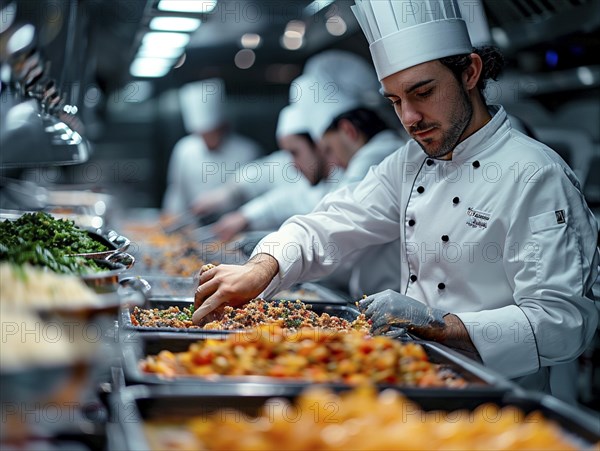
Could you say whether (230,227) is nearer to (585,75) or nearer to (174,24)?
(174,24)

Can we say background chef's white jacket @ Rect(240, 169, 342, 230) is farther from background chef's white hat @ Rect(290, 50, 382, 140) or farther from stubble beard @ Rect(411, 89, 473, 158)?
stubble beard @ Rect(411, 89, 473, 158)

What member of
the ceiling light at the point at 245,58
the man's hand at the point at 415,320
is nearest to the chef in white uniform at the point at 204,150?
the ceiling light at the point at 245,58

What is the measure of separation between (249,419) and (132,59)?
4.63 m

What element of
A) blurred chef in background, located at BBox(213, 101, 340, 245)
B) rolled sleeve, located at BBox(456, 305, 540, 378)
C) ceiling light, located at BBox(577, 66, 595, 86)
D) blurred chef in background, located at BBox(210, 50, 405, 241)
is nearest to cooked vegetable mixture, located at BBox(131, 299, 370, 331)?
rolled sleeve, located at BBox(456, 305, 540, 378)

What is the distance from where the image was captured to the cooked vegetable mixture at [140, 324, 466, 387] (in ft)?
5.40

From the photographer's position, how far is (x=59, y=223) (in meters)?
2.95

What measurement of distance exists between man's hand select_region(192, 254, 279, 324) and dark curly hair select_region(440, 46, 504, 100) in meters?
0.96

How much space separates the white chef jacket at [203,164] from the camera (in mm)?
8373

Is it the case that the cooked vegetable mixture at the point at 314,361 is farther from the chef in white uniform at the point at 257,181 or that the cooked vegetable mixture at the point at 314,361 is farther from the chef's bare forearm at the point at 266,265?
the chef in white uniform at the point at 257,181

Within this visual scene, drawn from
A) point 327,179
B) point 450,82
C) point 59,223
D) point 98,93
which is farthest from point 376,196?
point 98,93

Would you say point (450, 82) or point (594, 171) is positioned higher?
point (450, 82)

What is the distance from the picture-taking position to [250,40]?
6.32m

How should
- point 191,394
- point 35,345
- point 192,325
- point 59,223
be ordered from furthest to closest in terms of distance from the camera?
point 59,223
point 192,325
point 191,394
point 35,345

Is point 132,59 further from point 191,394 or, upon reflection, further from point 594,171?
point 191,394
